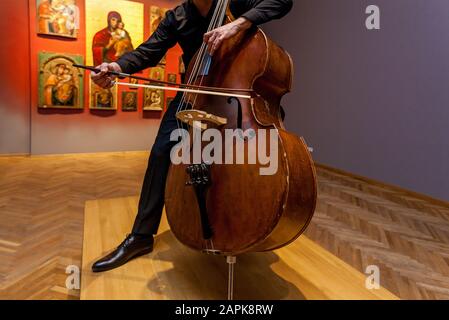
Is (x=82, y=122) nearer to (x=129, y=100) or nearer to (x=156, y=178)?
(x=129, y=100)

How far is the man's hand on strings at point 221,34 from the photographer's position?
130cm

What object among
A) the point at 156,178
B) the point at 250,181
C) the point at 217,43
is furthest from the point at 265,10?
the point at 156,178

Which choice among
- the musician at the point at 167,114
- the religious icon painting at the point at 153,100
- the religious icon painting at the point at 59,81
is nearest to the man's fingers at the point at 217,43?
the musician at the point at 167,114

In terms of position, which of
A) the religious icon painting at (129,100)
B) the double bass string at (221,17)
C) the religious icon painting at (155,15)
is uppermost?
the religious icon painting at (155,15)

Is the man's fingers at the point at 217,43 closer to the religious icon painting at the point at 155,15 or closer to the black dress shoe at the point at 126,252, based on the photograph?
the black dress shoe at the point at 126,252

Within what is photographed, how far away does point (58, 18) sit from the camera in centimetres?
502

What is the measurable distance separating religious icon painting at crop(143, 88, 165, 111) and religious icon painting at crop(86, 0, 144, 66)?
807 mm

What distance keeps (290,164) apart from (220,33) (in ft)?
2.03

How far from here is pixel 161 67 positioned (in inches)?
232

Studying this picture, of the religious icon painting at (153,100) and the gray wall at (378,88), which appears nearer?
the gray wall at (378,88)

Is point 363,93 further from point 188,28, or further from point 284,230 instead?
point 284,230

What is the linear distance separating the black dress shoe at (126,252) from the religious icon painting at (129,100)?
441 cm

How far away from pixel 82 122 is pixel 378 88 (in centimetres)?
458

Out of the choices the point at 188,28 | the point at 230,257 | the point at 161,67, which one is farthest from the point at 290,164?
the point at 161,67
